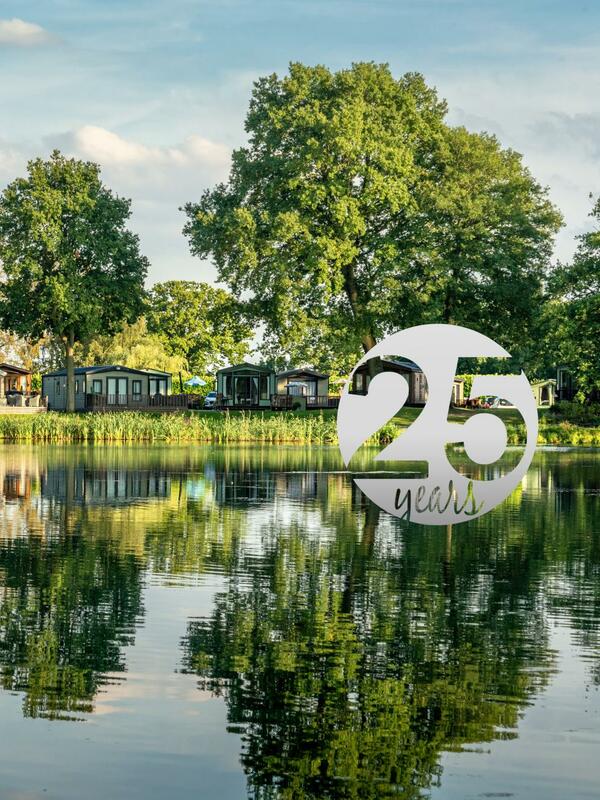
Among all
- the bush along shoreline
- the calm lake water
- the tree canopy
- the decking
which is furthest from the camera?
the tree canopy

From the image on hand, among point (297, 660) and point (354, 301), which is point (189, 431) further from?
point (297, 660)

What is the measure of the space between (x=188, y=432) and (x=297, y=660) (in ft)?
183

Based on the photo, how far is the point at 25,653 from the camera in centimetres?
1340

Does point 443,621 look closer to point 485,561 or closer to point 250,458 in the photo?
point 485,561

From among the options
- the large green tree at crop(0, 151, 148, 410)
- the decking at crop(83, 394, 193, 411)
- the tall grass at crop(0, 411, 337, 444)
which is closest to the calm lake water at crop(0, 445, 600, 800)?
the tall grass at crop(0, 411, 337, 444)

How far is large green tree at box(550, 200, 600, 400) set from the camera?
6944 cm

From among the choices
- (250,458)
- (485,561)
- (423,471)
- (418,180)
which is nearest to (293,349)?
(418,180)

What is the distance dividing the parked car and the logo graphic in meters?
12.2

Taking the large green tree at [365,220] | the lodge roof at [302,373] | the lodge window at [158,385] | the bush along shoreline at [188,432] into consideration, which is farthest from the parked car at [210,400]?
the bush along shoreline at [188,432]

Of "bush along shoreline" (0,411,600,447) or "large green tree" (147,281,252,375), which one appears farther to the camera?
"large green tree" (147,281,252,375)

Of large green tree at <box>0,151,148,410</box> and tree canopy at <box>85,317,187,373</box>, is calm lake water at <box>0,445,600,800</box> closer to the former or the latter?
large green tree at <box>0,151,148,410</box>

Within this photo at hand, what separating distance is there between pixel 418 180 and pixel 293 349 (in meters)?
13.4

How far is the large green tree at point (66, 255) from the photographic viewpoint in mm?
88000

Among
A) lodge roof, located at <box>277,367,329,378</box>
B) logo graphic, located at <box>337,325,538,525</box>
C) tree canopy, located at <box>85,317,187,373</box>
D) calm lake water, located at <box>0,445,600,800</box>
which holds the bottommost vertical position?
calm lake water, located at <box>0,445,600,800</box>
